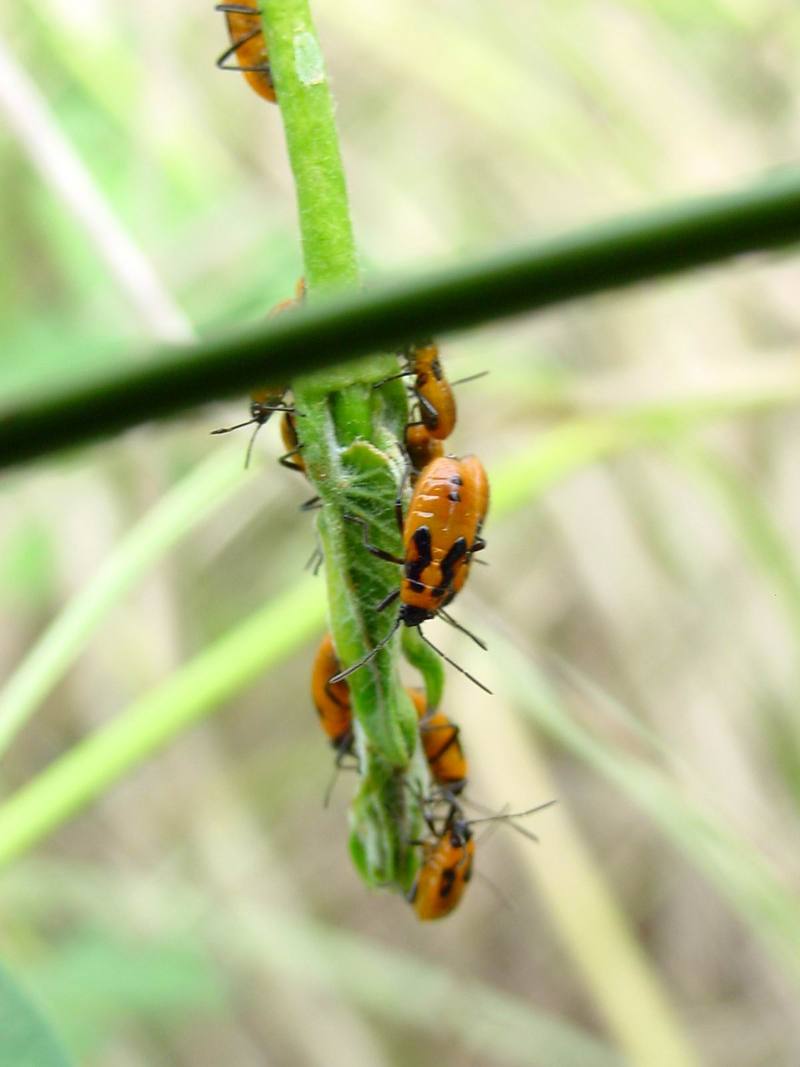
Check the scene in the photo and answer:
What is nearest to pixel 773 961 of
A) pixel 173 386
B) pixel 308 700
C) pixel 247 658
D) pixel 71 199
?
pixel 308 700

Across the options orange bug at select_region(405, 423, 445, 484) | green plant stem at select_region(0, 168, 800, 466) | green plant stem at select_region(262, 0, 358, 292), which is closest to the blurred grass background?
orange bug at select_region(405, 423, 445, 484)

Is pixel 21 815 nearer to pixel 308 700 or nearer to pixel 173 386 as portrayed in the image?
pixel 173 386

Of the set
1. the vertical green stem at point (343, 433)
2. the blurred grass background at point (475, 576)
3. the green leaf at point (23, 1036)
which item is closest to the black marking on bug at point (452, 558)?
the vertical green stem at point (343, 433)

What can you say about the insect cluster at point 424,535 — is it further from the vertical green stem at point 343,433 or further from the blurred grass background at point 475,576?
the blurred grass background at point 475,576

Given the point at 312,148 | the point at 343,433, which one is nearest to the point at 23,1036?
the point at 343,433

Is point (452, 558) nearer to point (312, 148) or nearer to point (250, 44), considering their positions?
point (312, 148)
